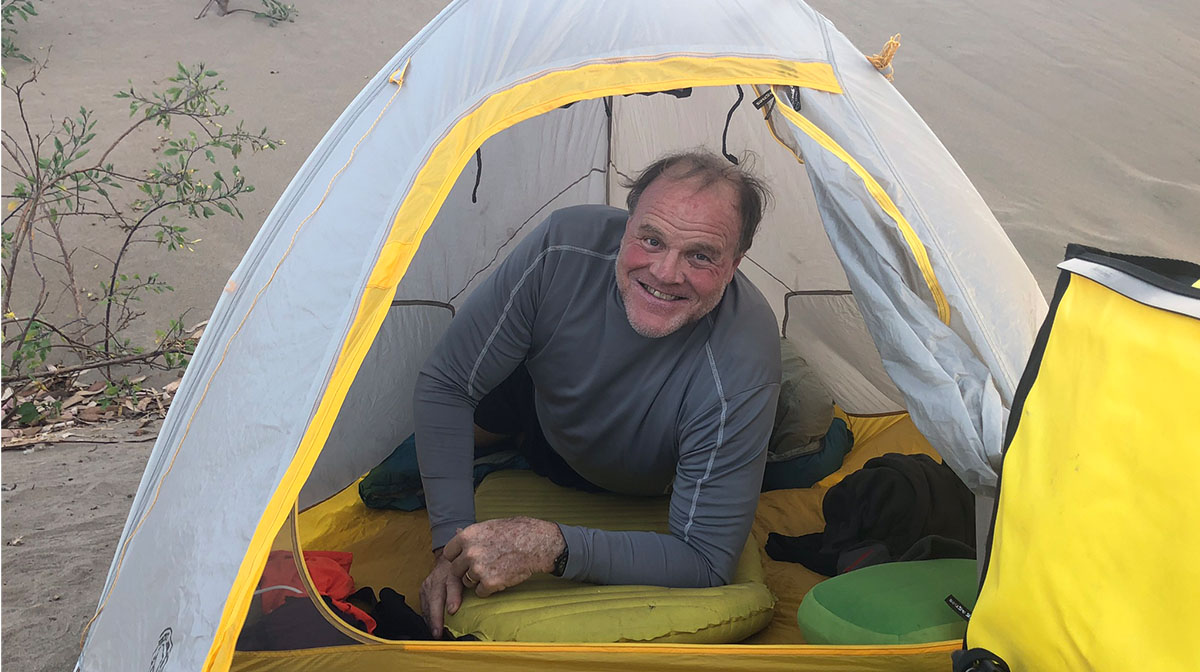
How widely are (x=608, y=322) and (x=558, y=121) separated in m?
1.08

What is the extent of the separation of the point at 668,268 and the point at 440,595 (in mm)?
744

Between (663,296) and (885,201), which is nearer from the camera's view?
(885,201)

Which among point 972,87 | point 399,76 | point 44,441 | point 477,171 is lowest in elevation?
point 44,441

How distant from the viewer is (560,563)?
5.42 feet

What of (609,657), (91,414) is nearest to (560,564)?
(609,657)

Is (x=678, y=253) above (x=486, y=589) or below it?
above

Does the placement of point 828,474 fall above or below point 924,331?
below

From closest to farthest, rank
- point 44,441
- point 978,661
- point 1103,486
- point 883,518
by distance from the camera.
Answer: point 1103,486 → point 978,661 → point 883,518 → point 44,441

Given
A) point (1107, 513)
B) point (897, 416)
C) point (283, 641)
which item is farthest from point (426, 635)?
point (897, 416)

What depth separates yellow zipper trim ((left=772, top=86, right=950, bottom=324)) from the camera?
1.63m

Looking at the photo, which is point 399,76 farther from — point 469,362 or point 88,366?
point 88,366

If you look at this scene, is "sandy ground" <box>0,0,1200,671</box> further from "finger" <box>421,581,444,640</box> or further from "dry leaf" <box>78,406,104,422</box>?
"finger" <box>421,581,444,640</box>

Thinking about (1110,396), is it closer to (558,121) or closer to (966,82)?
(558,121)

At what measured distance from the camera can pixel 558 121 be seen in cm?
275
